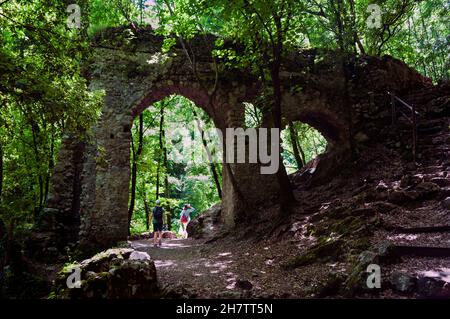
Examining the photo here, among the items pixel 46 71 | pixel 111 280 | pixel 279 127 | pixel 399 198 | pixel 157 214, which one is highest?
pixel 46 71

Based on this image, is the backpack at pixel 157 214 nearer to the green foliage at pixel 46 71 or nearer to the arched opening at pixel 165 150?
the green foliage at pixel 46 71

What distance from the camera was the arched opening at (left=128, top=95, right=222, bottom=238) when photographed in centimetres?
1481

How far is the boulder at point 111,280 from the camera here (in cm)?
430

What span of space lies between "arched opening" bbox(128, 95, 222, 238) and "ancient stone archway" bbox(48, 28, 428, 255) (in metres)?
3.94

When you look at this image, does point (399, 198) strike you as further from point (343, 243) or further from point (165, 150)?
point (165, 150)

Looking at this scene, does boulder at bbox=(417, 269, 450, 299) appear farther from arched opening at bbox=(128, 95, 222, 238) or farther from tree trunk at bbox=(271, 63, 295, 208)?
arched opening at bbox=(128, 95, 222, 238)

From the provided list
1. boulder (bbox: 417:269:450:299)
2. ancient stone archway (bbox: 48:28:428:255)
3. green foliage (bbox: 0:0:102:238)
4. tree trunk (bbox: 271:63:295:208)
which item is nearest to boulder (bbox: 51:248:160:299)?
green foliage (bbox: 0:0:102:238)

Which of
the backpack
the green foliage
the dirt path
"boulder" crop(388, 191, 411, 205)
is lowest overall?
the dirt path

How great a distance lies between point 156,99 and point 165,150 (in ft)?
25.0

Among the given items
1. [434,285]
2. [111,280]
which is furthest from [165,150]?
[434,285]

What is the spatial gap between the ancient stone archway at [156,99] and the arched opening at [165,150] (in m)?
3.94

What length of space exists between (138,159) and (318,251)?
10.4m

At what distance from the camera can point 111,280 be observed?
4.36 meters
